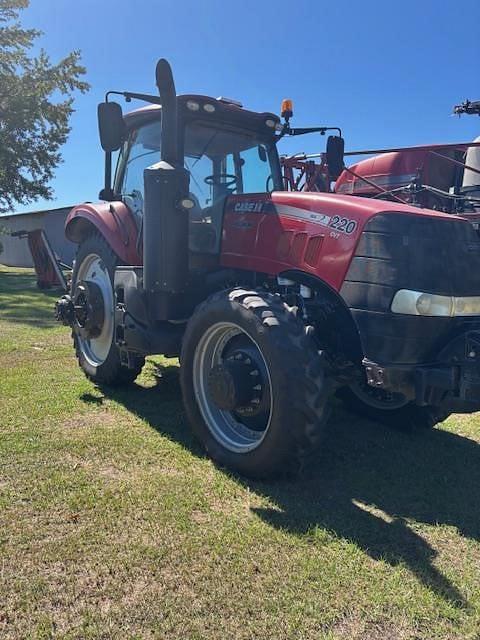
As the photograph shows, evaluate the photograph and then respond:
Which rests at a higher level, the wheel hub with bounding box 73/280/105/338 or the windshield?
the windshield

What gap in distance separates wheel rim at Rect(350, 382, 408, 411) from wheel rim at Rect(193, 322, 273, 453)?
1.14 m

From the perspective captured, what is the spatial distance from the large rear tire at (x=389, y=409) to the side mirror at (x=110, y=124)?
2.74 metres

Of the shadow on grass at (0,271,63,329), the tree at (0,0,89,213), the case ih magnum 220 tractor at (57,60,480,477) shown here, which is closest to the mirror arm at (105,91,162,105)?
the case ih magnum 220 tractor at (57,60,480,477)

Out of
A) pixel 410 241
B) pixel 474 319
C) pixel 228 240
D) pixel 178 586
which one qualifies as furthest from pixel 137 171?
pixel 178 586

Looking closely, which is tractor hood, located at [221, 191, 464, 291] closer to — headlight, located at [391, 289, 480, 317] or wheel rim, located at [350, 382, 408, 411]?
headlight, located at [391, 289, 480, 317]

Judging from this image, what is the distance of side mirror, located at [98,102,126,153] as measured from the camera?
14.0 feet

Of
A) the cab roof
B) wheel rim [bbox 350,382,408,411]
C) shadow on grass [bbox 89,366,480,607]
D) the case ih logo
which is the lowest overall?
shadow on grass [bbox 89,366,480,607]

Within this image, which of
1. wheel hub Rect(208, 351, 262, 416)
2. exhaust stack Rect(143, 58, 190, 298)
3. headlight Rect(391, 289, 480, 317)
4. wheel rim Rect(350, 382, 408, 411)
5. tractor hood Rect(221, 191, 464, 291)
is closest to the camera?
headlight Rect(391, 289, 480, 317)

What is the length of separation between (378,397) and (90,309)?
276 centimetres

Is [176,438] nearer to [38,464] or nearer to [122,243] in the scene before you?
[38,464]

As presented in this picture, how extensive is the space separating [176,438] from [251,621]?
199 centimetres

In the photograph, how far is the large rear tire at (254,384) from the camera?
3.09 meters

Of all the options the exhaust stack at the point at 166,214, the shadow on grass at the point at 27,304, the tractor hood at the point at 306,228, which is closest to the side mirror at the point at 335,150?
the tractor hood at the point at 306,228

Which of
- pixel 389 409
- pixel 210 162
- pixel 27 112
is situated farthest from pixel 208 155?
pixel 27 112
